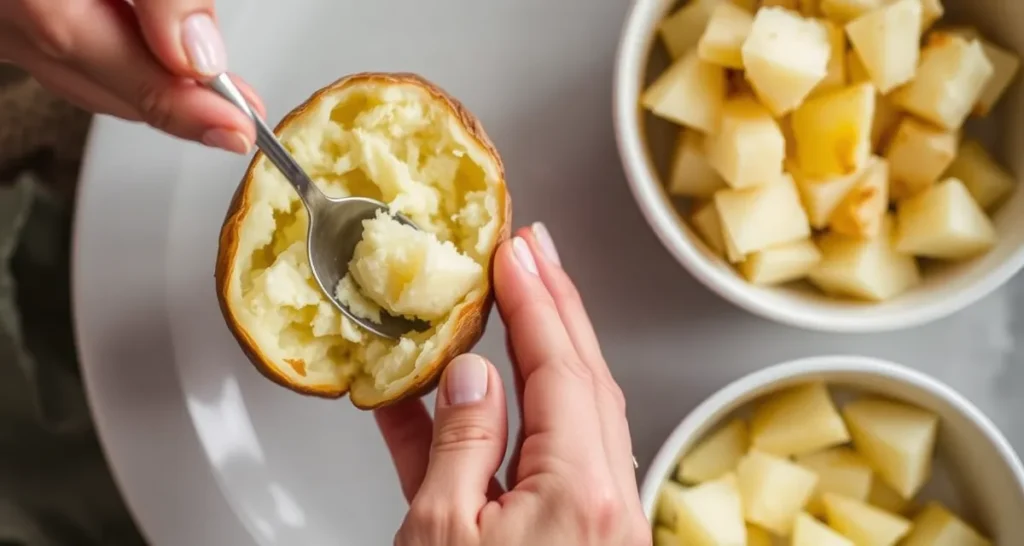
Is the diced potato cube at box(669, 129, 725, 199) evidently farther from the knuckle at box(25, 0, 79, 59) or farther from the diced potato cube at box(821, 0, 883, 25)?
the knuckle at box(25, 0, 79, 59)


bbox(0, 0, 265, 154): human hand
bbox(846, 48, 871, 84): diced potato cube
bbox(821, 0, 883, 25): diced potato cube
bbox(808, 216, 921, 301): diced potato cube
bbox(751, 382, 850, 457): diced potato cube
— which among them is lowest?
bbox(751, 382, 850, 457): diced potato cube

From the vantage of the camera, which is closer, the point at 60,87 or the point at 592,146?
the point at 60,87

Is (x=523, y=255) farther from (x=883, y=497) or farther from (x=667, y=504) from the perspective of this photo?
(x=883, y=497)

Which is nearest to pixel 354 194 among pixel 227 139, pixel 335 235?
pixel 335 235

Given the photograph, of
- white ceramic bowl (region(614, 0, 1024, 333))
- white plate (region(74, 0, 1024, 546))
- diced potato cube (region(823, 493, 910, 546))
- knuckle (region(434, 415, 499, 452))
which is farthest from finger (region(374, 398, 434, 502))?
diced potato cube (region(823, 493, 910, 546))

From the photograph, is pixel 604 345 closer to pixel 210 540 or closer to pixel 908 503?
pixel 908 503

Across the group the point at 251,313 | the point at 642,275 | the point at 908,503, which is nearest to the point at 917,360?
the point at 908,503

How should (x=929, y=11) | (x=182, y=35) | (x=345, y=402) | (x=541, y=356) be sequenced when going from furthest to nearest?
(x=345, y=402) → (x=929, y=11) → (x=541, y=356) → (x=182, y=35)
